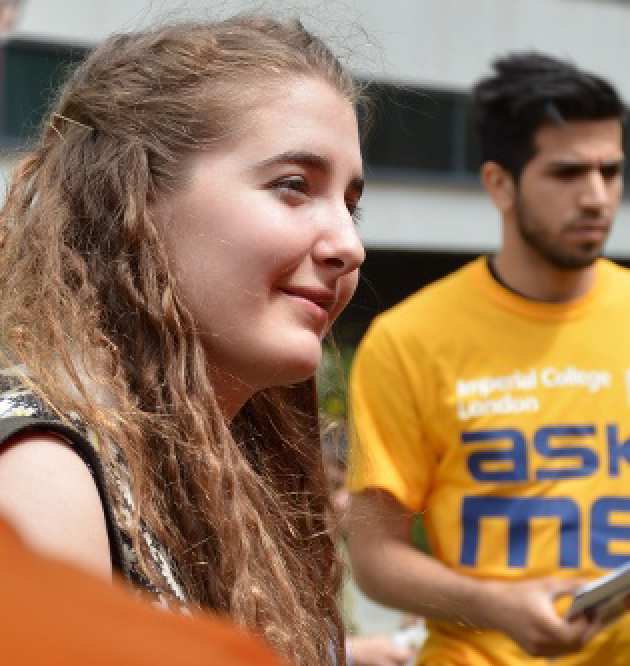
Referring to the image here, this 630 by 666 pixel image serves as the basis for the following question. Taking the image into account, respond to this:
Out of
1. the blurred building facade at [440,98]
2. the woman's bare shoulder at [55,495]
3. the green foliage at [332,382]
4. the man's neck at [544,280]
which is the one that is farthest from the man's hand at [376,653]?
the blurred building facade at [440,98]

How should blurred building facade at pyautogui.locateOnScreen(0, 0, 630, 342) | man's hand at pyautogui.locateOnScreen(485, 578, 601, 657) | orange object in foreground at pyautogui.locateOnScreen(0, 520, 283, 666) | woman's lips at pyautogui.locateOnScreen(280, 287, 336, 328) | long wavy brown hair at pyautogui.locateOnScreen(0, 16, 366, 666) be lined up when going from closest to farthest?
1. orange object in foreground at pyautogui.locateOnScreen(0, 520, 283, 666)
2. long wavy brown hair at pyautogui.locateOnScreen(0, 16, 366, 666)
3. woman's lips at pyautogui.locateOnScreen(280, 287, 336, 328)
4. man's hand at pyautogui.locateOnScreen(485, 578, 601, 657)
5. blurred building facade at pyautogui.locateOnScreen(0, 0, 630, 342)

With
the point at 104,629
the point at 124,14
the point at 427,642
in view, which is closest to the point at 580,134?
the point at 427,642

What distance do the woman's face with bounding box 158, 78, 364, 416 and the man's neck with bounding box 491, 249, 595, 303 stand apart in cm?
191

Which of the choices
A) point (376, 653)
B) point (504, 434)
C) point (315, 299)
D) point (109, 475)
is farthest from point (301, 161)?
point (376, 653)

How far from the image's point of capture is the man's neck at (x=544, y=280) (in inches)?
138

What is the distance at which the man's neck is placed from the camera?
352 cm

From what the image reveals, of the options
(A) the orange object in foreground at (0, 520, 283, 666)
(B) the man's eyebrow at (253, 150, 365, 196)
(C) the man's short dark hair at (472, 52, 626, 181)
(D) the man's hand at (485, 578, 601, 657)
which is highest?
(C) the man's short dark hair at (472, 52, 626, 181)

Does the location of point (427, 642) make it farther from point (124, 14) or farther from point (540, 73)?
point (124, 14)

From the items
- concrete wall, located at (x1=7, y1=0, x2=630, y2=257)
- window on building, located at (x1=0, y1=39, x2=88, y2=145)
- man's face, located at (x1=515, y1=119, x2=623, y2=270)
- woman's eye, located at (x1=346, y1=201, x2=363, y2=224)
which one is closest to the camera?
woman's eye, located at (x1=346, y1=201, x2=363, y2=224)

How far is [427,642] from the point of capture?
336 centimetres

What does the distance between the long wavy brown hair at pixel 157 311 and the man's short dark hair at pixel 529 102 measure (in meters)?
2.14

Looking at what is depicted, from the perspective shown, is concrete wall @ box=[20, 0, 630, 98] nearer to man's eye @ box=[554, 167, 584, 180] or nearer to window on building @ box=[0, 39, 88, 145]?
window on building @ box=[0, 39, 88, 145]

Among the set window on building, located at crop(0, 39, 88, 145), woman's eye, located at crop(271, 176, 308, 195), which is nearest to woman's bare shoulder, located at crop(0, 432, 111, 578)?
woman's eye, located at crop(271, 176, 308, 195)

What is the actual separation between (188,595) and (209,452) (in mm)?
A: 175
